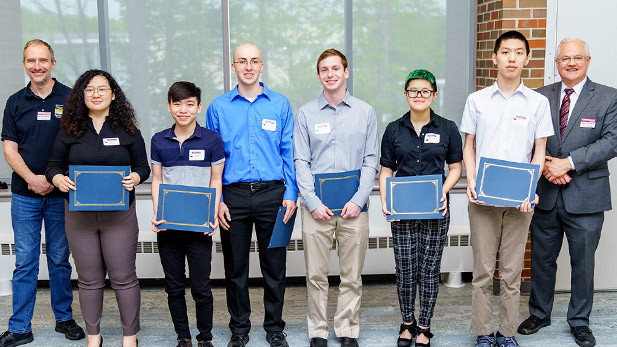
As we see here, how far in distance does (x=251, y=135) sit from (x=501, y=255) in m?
1.56

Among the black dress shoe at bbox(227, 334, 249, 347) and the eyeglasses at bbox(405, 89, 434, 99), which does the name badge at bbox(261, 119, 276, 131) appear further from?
the black dress shoe at bbox(227, 334, 249, 347)

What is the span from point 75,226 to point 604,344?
309cm

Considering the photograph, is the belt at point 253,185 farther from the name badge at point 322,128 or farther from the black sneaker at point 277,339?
the black sneaker at point 277,339

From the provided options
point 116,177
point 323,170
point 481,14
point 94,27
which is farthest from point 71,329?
point 481,14

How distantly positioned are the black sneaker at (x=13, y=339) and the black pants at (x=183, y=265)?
0.99 meters

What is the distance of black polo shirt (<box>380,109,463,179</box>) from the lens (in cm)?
338

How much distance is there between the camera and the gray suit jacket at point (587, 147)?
3557 mm

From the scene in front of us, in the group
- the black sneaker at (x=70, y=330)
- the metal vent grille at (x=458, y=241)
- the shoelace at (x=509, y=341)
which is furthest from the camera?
the metal vent grille at (x=458, y=241)

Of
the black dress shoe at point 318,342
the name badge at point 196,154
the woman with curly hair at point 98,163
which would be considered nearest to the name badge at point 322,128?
the name badge at point 196,154

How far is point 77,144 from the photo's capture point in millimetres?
3254

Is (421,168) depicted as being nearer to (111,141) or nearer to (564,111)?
(564,111)

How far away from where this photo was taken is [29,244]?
12.1ft

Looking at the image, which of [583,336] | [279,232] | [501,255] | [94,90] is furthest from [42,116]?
[583,336]

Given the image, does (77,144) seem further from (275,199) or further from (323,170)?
(323,170)
